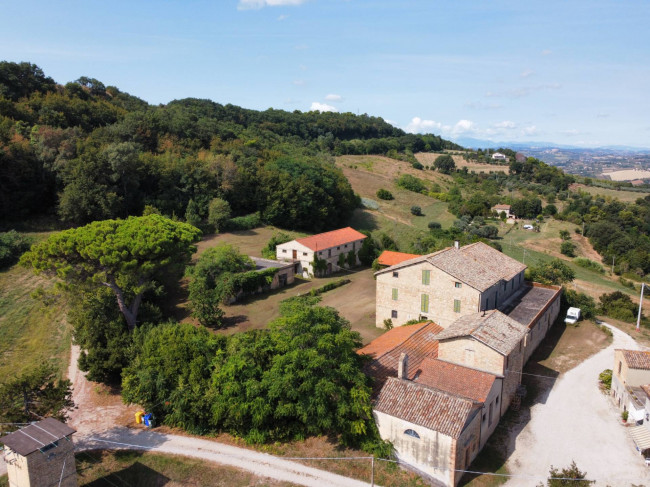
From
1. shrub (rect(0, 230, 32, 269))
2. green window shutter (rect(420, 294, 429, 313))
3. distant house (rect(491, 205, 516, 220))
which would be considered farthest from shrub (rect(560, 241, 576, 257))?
shrub (rect(0, 230, 32, 269))

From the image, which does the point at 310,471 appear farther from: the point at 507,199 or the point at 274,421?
the point at 507,199

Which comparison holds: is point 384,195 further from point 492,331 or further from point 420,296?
point 492,331

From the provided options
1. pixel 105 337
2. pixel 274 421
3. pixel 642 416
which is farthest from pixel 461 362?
pixel 105 337

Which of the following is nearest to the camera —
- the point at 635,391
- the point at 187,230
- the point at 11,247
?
the point at 635,391

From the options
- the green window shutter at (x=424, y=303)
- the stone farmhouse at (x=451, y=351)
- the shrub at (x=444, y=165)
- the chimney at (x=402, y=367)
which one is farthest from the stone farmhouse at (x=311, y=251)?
the shrub at (x=444, y=165)

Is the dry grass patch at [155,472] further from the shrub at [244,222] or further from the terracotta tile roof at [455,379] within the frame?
the shrub at [244,222]

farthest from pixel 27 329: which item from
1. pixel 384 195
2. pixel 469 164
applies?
pixel 469 164

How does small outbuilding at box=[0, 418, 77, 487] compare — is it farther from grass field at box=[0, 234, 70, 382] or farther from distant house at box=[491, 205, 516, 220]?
distant house at box=[491, 205, 516, 220]
